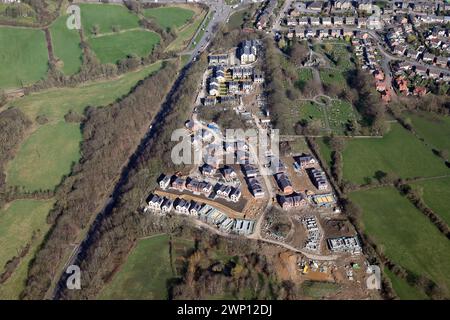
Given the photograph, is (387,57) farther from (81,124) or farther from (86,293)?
(86,293)

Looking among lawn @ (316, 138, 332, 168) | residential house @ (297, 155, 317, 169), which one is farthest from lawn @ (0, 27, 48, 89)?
lawn @ (316, 138, 332, 168)

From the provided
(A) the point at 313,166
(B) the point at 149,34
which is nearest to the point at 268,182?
(A) the point at 313,166

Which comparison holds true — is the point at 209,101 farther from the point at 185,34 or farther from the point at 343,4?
the point at 343,4

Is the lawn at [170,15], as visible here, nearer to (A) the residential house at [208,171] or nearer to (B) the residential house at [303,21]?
(B) the residential house at [303,21]

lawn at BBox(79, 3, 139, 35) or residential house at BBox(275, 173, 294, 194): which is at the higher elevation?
lawn at BBox(79, 3, 139, 35)

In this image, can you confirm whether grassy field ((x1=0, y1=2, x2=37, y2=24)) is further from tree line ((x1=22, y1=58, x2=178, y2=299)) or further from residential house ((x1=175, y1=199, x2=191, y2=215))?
residential house ((x1=175, y1=199, x2=191, y2=215))

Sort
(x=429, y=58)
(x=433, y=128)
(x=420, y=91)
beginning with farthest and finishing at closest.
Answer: (x=429, y=58) → (x=420, y=91) → (x=433, y=128)

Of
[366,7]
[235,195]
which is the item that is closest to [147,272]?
[235,195]
